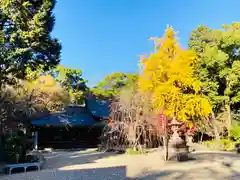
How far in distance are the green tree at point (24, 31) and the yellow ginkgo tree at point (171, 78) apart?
535cm

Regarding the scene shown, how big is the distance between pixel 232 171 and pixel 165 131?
4.05 metres

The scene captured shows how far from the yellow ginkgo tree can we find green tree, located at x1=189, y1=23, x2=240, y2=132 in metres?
7.22

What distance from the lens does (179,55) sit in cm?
1314

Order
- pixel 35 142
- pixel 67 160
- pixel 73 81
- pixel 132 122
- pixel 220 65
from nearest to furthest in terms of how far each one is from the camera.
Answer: pixel 67 160, pixel 132 122, pixel 220 65, pixel 35 142, pixel 73 81

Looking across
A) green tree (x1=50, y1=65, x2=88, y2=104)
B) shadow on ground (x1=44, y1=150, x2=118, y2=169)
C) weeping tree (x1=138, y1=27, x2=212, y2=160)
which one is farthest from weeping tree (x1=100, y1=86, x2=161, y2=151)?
green tree (x1=50, y1=65, x2=88, y2=104)

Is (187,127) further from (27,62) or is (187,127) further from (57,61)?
(27,62)

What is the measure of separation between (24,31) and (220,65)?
15.1 metres

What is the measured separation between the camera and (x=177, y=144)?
12.6 m

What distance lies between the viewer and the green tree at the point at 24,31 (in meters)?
10.8

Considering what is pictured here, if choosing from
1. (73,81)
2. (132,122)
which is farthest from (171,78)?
(73,81)

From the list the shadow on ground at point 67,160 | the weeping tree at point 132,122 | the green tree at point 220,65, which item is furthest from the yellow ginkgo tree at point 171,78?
the green tree at point 220,65

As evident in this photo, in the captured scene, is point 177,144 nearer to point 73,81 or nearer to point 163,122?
point 163,122

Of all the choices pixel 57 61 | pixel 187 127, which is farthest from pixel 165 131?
pixel 57 61

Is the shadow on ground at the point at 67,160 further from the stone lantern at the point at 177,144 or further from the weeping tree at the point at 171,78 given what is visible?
the weeping tree at the point at 171,78
